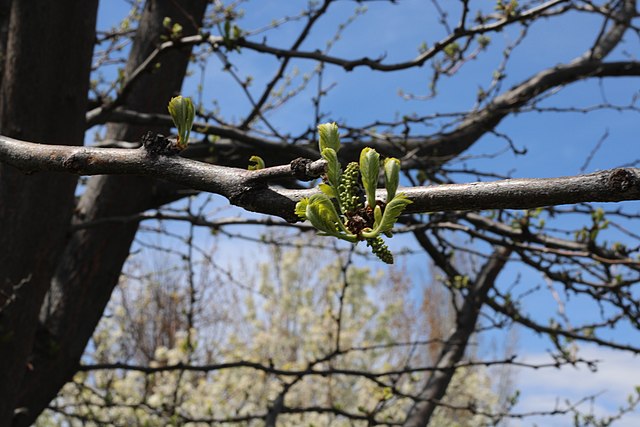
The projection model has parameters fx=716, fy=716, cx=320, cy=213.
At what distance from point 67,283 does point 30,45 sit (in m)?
1.14

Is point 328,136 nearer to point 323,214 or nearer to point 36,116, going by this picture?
point 323,214

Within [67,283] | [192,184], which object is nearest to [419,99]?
[67,283]

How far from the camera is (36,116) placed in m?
2.66

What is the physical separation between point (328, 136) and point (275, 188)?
0.17 m

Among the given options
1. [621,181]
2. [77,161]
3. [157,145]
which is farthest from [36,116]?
[621,181]

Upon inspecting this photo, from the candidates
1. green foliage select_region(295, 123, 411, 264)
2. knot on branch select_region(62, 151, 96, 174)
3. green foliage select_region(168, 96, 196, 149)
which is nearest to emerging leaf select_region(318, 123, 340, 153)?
green foliage select_region(295, 123, 411, 264)

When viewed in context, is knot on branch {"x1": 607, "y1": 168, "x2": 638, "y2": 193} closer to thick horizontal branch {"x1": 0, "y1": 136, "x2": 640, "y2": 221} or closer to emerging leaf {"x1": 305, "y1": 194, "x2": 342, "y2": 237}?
thick horizontal branch {"x1": 0, "y1": 136, "x2": 640, "y2": 221}

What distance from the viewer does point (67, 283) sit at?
3268mm

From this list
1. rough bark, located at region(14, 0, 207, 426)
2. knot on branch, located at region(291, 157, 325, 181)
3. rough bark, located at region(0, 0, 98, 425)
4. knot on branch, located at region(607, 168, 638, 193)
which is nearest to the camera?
knot on branch, located at region(607, 168, 638, 193)

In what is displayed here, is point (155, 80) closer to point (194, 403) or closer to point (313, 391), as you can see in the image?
point (194, 403)

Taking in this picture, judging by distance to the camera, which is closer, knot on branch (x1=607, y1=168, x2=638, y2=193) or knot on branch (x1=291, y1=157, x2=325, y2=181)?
knot on branch (x1=607, y1=168, x2=638, y2=193)

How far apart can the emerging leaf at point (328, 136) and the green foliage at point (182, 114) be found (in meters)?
0.25

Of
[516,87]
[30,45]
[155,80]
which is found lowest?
[30,45]

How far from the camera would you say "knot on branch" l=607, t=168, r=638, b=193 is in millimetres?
818
